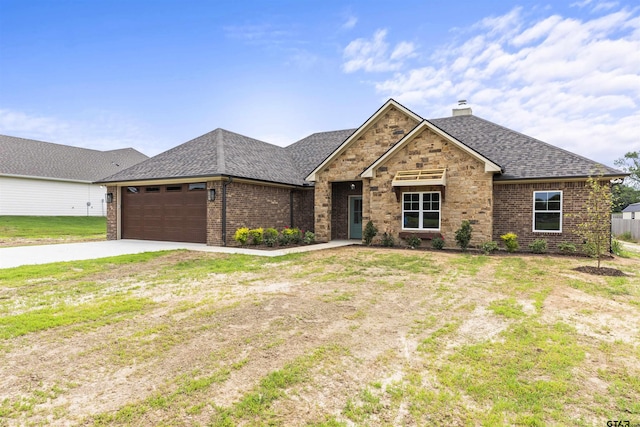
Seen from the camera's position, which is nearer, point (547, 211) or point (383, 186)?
point (547, 211)

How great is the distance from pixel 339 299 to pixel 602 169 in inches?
464

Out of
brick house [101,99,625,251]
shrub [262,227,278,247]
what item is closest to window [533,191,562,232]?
brick house [101,99,625,251]

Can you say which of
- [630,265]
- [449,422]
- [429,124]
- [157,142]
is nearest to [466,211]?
[429,124]

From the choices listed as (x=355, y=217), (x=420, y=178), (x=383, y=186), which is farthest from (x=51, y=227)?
(x=420, y=178)

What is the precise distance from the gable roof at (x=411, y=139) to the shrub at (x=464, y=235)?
2338 millimetres

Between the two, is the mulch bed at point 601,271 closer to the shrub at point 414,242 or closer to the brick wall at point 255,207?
the shrub at point 414,242

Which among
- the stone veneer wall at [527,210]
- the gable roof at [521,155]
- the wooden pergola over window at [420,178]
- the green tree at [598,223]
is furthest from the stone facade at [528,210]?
the green tree at [598,223]

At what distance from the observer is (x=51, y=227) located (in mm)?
24109

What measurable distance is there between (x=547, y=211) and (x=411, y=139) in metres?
6.14

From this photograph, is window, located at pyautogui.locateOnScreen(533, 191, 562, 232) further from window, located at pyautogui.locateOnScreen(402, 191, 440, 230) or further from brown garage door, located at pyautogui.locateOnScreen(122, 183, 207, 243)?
brown garage door, located at pyautogui.locateOnScreen(122, 183, 207, 243)

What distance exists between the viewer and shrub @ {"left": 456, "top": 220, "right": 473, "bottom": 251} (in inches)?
535

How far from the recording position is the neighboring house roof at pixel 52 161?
93.7 ft

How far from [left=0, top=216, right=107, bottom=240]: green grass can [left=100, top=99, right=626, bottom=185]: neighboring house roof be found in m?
5.23

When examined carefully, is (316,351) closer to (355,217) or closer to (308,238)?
(308,238)
